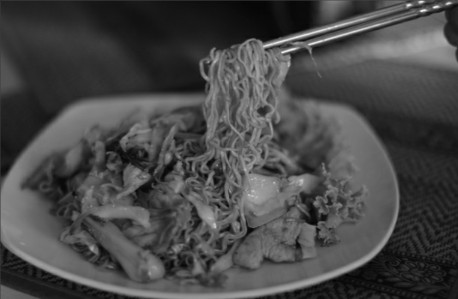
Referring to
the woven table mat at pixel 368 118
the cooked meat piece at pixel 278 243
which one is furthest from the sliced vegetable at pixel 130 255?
the cooked meat piece at pixel 278 243

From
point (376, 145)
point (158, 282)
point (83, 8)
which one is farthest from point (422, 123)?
point (83, 8)

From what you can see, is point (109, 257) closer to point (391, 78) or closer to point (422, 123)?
point (422, 123)

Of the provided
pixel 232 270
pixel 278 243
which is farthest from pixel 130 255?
pixel 278 243

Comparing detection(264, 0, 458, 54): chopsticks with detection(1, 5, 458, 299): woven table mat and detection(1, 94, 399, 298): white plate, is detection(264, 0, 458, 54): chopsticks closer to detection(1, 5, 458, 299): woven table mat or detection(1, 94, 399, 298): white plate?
detection(1, 94, 399, 298): white plate

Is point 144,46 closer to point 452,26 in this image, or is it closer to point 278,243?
point 452,26

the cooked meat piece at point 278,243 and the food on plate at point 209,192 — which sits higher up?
the food on plate at point 209,192

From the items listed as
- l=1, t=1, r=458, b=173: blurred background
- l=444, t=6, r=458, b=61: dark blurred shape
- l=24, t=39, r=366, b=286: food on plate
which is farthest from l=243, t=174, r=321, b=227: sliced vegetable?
l=1, t=1, r=458, b=173: blurred background

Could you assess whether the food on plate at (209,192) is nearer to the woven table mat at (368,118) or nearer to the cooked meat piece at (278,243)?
the cooked meat piece at (278,243)

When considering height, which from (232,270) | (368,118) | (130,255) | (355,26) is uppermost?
(355,26)
